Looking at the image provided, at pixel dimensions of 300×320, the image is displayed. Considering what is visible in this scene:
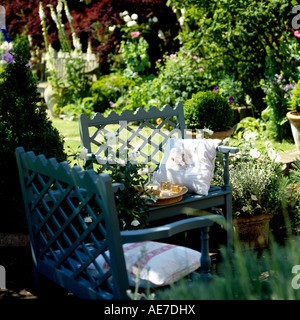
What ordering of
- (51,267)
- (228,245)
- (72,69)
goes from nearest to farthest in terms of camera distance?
1. (51,267)
2. (228,245)
3. (72,69)

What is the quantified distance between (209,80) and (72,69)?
3.06 m

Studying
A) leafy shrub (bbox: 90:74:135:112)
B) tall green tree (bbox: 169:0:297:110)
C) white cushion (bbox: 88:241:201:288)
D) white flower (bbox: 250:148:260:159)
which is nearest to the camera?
white cushion (bbox: 88:241:201:288)

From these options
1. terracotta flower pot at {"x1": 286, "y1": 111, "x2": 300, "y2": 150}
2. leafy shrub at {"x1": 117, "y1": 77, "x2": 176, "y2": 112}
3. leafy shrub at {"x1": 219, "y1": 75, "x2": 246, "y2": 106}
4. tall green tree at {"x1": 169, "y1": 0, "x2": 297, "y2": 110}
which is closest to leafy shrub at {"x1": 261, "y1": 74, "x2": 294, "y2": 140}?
tall green tree at {"x1": 169, "y1": 0, "x2": 297, "y2": 110}

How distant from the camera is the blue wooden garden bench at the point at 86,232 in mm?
2188

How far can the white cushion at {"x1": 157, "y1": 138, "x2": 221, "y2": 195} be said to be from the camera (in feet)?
11.8

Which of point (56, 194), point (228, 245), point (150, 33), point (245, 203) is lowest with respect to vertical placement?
point (228, 245)

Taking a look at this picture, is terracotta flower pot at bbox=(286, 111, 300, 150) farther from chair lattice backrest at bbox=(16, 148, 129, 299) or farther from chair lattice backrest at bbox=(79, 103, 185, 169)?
chair lattice backrest at bbox=(16, 148, 129, 299)

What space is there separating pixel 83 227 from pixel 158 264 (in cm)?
42

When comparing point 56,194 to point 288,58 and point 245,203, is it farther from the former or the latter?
point 288,58

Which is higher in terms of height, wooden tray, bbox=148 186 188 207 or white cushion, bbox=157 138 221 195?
white cushion, bbox=157 138 221 195

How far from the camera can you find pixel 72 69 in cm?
977

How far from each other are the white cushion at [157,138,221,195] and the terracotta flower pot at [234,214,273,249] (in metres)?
0.47
